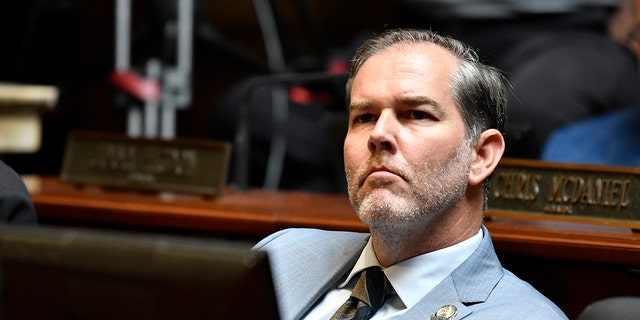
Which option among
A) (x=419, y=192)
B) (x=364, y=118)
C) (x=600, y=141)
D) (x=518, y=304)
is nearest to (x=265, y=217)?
(x=364, y=118)

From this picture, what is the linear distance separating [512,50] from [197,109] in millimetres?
1675

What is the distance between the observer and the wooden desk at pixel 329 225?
5.88 ft

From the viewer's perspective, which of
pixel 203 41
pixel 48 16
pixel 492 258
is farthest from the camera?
pixel 48 16

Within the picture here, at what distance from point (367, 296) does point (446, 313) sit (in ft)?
0.46

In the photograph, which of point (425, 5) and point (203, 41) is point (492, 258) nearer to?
point (425, 5)

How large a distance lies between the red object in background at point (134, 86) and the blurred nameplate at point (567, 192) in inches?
66.5

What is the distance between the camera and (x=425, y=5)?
11.2ft

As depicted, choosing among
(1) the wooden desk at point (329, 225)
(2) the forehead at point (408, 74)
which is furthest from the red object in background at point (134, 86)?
(2) the forehead at point (408, 74)

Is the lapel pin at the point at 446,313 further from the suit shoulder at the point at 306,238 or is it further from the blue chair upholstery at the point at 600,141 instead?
the blue chair upholstery at the point at 600,141

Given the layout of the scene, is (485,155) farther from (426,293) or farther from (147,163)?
(147,163)

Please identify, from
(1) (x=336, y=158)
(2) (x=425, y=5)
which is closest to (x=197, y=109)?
(2) (x=425, y=5)

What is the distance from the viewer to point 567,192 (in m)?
1.92

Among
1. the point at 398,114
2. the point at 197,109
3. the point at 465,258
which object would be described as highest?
the point at 398,114

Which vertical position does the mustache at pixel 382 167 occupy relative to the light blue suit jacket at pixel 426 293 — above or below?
above
